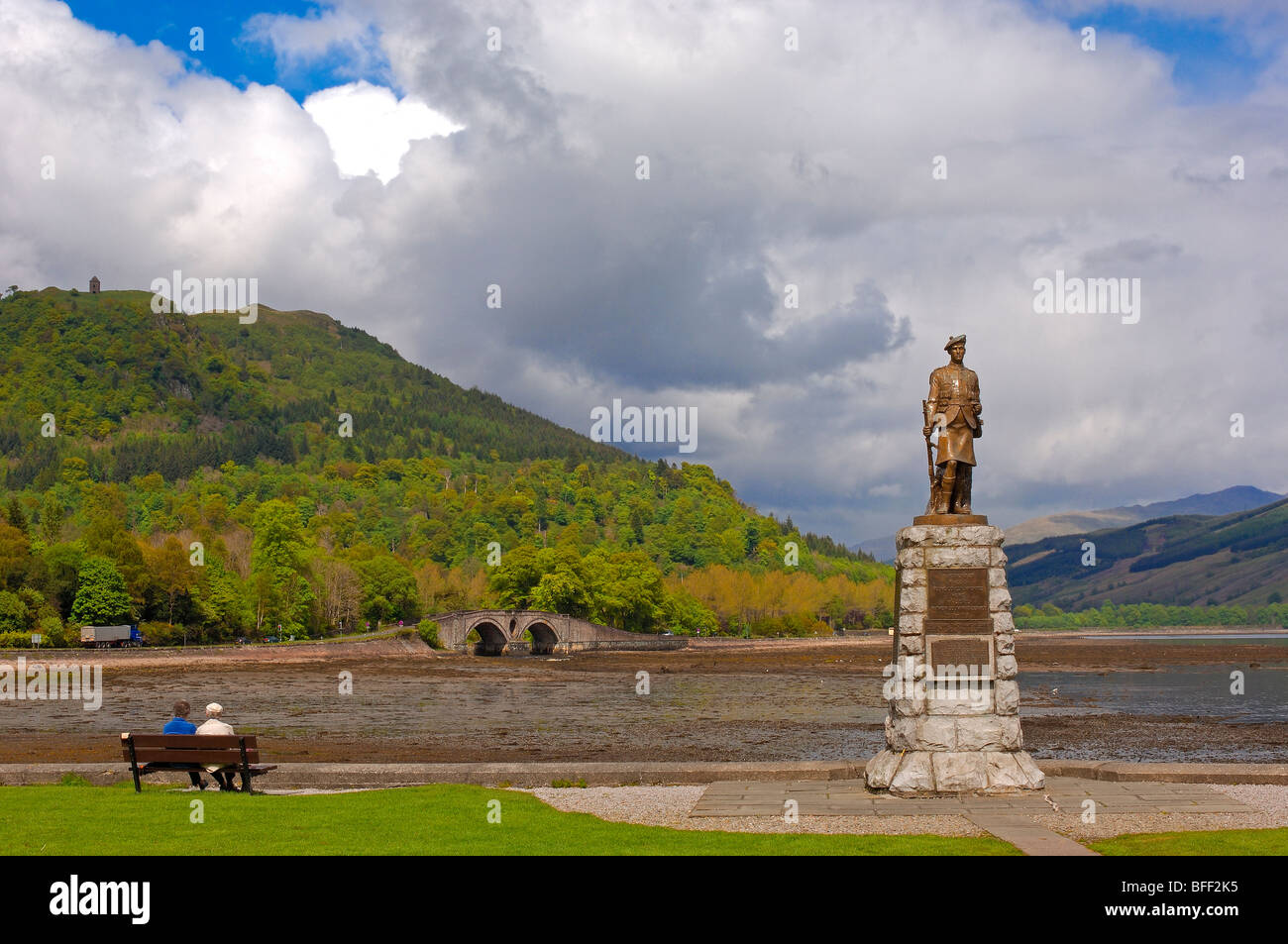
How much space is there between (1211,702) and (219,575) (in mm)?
87289

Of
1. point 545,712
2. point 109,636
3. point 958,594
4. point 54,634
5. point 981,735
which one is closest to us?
point 981,735

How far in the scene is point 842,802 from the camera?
15102 mm

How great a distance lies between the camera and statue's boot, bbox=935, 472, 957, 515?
16781 mm

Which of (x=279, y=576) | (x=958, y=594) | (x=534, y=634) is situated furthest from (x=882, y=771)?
(x=534, y=634)

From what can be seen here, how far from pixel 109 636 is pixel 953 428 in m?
90.4

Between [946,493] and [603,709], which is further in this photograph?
[603,709]

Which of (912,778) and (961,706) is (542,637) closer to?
(961,706)

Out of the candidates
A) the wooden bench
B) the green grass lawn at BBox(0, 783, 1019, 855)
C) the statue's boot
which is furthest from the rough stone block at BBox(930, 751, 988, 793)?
the wooden bench

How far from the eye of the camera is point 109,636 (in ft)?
303

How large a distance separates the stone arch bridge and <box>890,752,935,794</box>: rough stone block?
111125mm
